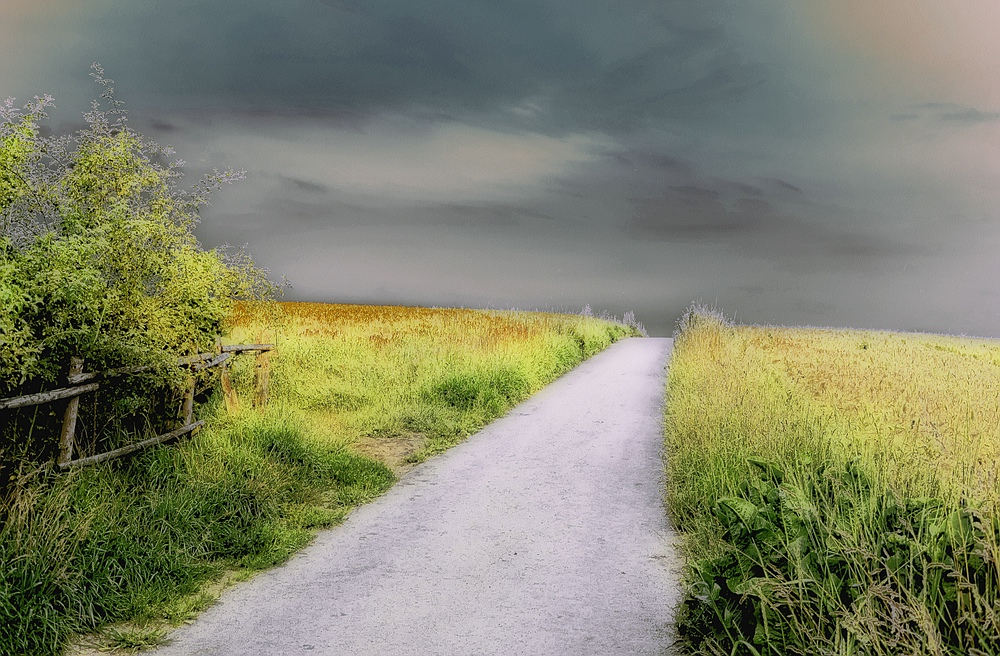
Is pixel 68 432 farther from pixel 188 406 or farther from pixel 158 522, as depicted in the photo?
pixel 188 406

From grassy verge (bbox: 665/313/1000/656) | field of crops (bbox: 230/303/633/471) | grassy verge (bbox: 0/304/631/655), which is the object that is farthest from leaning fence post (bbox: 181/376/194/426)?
grassy verge (bbox: 665/313/1000/656)

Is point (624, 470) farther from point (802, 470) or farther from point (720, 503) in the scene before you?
point (720, 503)

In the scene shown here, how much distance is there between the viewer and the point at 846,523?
152 inches

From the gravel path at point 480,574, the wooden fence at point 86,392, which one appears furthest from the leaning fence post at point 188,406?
the gravel path at point 480,574

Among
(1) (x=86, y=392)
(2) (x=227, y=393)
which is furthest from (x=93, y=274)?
(2) (x=227, y=393)

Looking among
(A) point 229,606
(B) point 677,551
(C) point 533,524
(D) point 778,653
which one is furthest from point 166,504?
(D) point 778,653

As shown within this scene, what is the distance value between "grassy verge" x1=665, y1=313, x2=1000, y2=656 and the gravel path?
458mm

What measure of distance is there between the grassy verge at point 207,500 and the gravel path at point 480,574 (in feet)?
1.18

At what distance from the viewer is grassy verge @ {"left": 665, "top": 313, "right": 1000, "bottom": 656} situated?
301 centimetres

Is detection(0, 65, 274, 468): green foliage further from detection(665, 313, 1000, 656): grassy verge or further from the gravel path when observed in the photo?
detection(665, 313, 1000, 656): grassy verge

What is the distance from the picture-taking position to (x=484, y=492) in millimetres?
7477

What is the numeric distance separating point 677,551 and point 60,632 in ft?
14.6

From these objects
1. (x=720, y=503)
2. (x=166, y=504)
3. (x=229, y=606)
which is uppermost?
(x=720, y=503)

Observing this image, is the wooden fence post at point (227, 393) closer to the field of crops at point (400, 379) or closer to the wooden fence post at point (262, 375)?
the field of crops at point (400, 379)
